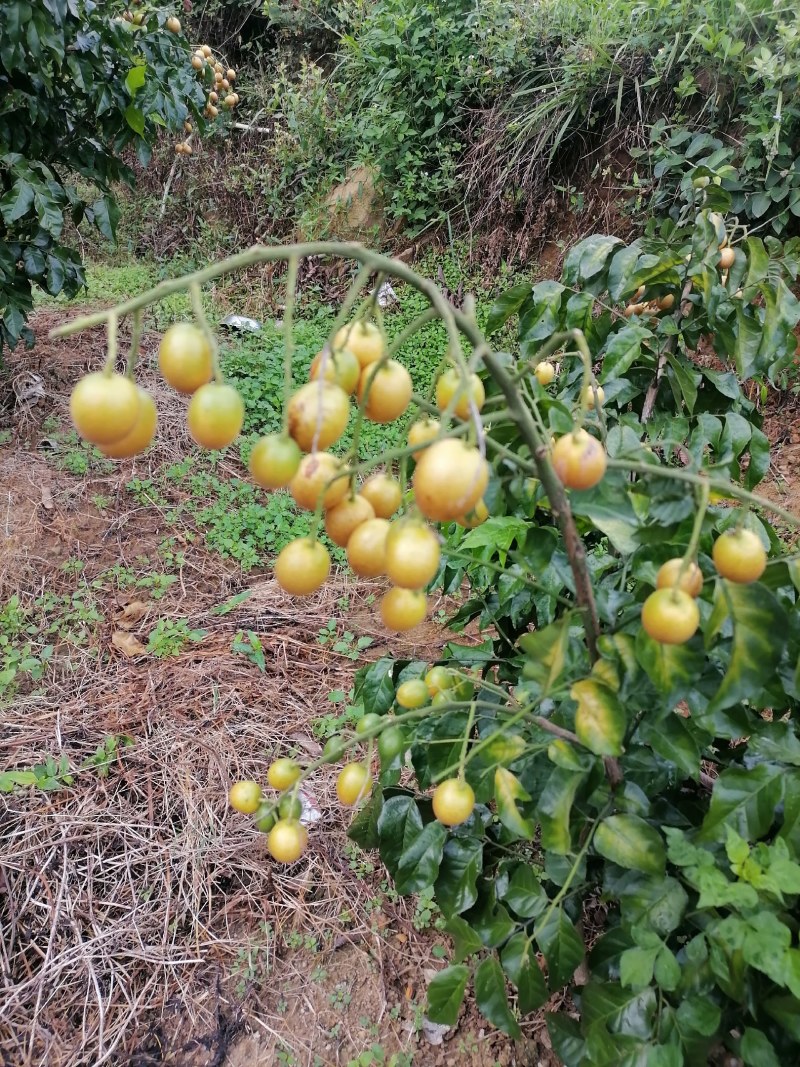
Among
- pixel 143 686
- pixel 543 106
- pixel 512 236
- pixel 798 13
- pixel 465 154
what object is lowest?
pixel 143 686

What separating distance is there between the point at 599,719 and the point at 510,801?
196 mm

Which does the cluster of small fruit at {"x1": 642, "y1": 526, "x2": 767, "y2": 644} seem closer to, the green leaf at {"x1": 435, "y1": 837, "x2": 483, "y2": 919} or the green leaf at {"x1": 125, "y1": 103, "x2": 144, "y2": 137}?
the green leaf at {"x1": 435, "y1": 837, "x2": 483, "y2": 919}

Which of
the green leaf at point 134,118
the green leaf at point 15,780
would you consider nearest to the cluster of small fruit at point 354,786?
the green leaf at point 15,780

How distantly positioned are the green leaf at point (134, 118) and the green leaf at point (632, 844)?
3204 millimetres

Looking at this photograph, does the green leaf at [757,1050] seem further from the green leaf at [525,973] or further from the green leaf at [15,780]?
the green leaf at [15,780]

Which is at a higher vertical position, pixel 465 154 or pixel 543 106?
pixel 543 106

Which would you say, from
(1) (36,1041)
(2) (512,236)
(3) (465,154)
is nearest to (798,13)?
(2) (512,236)

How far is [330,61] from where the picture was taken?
6.20 meters

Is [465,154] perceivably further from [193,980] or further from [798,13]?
[193,980]

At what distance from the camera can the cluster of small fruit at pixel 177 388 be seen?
53 cm

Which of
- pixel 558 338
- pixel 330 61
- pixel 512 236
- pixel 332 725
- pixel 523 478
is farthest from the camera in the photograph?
pixel 330 61

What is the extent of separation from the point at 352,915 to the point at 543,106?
414 cm

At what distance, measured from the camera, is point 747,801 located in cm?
85

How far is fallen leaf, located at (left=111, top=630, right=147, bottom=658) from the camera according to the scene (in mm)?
2477
